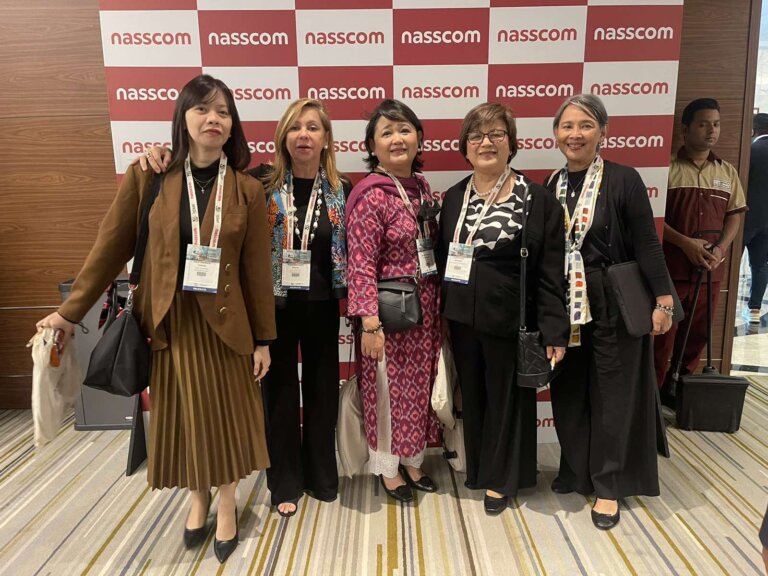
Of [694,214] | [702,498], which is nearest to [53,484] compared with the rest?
[702,498]

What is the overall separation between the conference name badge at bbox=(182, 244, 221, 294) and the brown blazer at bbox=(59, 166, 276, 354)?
0.10 feet

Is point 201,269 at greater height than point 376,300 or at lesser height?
greater

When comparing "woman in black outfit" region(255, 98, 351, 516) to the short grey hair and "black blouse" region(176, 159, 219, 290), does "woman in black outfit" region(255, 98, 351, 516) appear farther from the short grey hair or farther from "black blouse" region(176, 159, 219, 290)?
the short grey hair

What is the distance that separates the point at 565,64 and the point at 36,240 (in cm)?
321

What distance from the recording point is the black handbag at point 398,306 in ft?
6.38

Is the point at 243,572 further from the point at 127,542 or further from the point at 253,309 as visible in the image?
the point at 253,309

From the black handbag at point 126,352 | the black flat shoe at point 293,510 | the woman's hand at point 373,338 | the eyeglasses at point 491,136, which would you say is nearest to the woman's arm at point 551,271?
the eyeglasses at point 491,136

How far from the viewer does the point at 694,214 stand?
9.50ft

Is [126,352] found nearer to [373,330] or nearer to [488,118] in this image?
[373,330]

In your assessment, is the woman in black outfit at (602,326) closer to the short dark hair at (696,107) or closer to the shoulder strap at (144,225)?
the short dark hair at (696,107)

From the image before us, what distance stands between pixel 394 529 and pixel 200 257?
1.34 m

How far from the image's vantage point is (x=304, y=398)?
2.13 meters

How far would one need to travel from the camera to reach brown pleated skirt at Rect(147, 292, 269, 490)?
5.70ft

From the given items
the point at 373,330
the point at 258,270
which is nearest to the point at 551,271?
the point at 373,330
